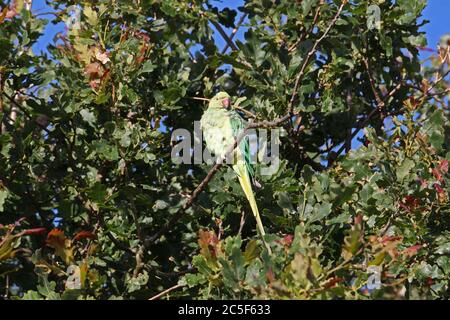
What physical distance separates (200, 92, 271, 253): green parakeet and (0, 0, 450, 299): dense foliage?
0.07 m

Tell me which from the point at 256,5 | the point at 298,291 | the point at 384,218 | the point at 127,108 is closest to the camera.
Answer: the point at 298,291

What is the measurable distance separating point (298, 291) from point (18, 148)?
2221mm

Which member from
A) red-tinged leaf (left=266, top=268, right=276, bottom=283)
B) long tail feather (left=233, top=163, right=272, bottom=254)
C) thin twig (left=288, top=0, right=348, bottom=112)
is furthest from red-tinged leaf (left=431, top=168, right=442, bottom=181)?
red-tinged leaf (left=266, top=268, right=276, bottom=283)

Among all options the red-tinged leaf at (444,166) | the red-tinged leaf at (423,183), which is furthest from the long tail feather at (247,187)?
the red-tinged leaf at (444,166)

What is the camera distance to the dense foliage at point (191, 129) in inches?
170

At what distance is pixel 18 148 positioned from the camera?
4.76 metres

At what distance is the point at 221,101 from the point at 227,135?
43 cm

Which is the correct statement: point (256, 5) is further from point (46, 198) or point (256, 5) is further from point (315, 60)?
point (46, 198)

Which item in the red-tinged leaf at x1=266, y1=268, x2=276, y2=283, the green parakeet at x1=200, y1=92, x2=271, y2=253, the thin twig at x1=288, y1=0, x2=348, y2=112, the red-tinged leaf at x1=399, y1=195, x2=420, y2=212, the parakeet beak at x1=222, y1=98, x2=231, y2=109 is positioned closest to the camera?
the red-tinged leaf at x1=266, y1=268, x2=276, y2=283

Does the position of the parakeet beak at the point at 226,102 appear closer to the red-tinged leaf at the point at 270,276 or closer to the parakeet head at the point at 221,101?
the parakeet head at the point at 221,101

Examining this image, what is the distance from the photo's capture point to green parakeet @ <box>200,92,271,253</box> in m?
4.76

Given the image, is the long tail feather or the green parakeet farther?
the green parakeet

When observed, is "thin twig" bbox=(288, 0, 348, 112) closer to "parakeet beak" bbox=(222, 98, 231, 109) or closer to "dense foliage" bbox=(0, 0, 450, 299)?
"dense foliage" bbox=(0, 0, 450, 299)
